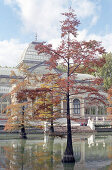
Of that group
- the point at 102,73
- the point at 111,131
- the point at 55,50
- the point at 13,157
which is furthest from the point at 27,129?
the point at 102,73

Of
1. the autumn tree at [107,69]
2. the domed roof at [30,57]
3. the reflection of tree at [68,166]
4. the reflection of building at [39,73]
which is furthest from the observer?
the domed roof at [30,57]

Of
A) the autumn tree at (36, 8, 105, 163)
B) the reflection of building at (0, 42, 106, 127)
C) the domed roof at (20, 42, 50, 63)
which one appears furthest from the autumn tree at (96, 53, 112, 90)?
the autumn tree at (36, 8, 105, 163)

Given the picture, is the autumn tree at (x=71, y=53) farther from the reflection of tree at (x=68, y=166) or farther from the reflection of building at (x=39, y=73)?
the reflection of building at (x=39, y=73)

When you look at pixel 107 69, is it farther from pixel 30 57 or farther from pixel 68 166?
pixel 68 166

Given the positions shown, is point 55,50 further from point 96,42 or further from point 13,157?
point 13,157

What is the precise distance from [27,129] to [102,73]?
33456 mm

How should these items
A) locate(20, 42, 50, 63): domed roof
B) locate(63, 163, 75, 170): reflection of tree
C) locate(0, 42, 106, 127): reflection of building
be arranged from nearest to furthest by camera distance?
locate(63, 163, 75, 170): reflection of tree → locate(0, 42, 106, 127): reflection of building → locate(20, 42, 50, 63): domed roof

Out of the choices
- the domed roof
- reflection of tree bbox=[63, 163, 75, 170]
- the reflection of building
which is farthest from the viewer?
the domed roof

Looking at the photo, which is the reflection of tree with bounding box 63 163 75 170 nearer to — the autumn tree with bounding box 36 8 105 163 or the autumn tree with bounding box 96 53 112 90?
the autumn tree with bounding box 36 8 105 163

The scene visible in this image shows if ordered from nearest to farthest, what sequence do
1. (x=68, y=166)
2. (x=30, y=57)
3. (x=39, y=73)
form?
1. (x=68, y=166)
2. (x=39, y=73)
3. (x=30, y=57)

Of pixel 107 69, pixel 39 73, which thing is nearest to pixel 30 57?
pixel 39 73

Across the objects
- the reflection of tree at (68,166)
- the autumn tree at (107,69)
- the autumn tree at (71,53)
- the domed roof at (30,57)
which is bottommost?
the reflection of tree at (68,166)

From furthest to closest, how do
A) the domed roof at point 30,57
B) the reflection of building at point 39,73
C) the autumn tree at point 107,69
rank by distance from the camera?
the domed roof at point 30,57, the autumn tree at point 107,69, the reflection of building at point 39,73

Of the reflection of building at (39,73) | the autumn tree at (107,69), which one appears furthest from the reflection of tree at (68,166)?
the autumn tree at (107,69)
